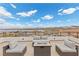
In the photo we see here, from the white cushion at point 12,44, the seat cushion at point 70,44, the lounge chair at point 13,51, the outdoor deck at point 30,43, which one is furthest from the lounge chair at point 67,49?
the white cushion at point 12,44

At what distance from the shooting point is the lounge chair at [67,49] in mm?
2963

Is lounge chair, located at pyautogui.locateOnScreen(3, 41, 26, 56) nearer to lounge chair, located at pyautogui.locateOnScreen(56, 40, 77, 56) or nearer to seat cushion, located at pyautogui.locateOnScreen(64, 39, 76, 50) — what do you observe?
lounge chair, located at pyautogui.locateOnScreen(56, 40, 77, 56)

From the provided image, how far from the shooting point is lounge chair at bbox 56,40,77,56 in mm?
2963

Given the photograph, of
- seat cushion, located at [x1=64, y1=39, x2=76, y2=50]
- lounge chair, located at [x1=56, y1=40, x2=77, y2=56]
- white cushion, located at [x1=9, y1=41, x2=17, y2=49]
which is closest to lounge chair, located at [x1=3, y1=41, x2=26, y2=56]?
white cushion, located at [x1=9, y1=41, x2=17, y2=49]

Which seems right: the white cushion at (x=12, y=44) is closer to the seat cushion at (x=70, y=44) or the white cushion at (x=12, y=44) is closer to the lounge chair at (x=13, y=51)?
the lounge chair at (x=13, y=51)

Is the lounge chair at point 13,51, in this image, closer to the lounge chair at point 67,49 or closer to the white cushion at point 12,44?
the white cushion at point 12,44

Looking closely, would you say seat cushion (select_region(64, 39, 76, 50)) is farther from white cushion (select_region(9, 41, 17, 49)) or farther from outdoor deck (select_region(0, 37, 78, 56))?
white cushion (select_region(9, 41, 17, 49))

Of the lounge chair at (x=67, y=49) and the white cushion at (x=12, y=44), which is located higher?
the white cushion at (x=12, y=44)

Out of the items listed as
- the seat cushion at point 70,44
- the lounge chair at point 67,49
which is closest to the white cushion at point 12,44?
the lounge chair at point 67,49

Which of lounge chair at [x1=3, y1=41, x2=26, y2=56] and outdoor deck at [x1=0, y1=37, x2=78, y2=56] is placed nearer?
lounge chair at [x1=3, y1=41, x2=26, y2=56]

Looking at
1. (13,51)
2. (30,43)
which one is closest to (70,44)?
(30,43)

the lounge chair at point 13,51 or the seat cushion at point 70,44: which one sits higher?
the seat cushion at point 70,44

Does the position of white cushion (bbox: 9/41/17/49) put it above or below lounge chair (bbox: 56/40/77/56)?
above

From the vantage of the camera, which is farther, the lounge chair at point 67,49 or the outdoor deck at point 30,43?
the outdoor deck at point 30,43
